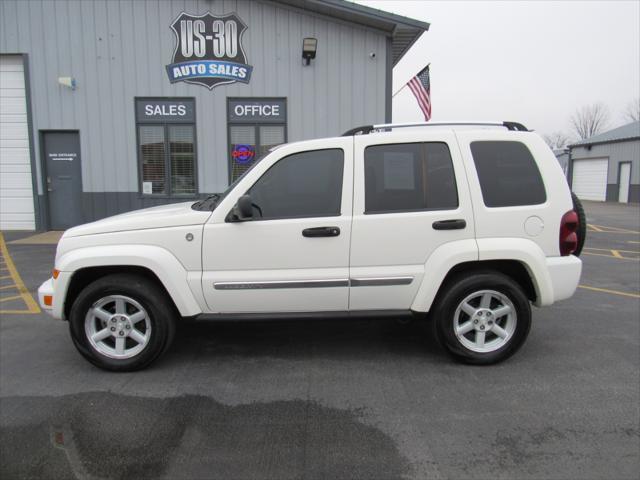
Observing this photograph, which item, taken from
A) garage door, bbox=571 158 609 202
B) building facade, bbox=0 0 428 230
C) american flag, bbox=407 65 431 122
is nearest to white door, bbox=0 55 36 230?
building facade, bbox=0 0 428 230

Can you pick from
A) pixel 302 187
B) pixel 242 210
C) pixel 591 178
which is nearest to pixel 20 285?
pixel 242 210

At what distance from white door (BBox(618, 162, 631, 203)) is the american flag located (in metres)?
21.0

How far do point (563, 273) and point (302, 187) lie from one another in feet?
7.49

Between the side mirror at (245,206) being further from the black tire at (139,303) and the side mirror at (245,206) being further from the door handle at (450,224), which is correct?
the door handle at (450,224)

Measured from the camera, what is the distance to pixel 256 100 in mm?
12391

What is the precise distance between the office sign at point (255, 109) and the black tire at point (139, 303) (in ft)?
29.7

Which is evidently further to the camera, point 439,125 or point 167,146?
point 167,146

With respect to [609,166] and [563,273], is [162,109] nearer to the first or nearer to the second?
[563,273]

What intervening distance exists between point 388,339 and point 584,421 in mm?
1943

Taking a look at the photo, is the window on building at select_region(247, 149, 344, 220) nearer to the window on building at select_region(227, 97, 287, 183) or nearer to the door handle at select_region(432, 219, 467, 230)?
the door handle at select_region(432, 219, 467, 230)

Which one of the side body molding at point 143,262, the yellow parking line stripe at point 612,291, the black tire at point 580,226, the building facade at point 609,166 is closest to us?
the side body molding at point 143,262

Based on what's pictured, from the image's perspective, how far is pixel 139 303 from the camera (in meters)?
3.96

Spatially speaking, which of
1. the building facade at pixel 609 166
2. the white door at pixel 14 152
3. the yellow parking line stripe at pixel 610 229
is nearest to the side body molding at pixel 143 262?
the white door at pixel 14 152

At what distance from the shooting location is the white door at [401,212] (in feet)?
12.9
